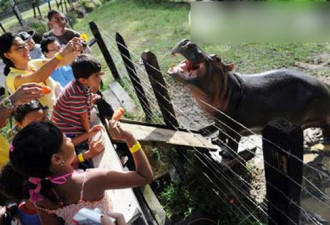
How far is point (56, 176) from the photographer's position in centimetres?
178

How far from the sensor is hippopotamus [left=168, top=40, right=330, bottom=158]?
11.3ft

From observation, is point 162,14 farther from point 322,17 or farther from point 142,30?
point 322,17

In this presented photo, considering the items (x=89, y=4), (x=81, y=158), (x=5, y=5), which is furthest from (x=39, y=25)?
(x=81, y=158)

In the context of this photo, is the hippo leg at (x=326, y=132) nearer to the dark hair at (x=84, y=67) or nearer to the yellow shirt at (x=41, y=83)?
the dark hair at (x=84, y=67)

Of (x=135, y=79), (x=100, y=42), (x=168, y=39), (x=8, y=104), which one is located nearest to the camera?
(x=8, y=104)

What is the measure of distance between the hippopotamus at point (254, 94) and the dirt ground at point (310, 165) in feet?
1.07

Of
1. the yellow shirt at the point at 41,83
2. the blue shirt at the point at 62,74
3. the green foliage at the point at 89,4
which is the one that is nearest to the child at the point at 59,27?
the blue shirt at the point at 62,74

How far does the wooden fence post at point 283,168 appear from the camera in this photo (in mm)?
1753

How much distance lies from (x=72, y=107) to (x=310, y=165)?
2831 millimetres

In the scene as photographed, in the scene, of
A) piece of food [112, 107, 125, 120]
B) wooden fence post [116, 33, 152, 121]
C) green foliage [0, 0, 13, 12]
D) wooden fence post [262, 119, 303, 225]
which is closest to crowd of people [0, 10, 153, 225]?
piece of food [112, 107, 125, 120]

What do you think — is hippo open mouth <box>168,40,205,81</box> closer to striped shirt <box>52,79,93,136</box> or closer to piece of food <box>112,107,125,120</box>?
striped shirt <box>52,79,93,136</box>

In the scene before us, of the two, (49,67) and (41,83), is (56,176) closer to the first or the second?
(49,67)

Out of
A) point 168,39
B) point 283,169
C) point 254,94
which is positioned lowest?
point 168,39

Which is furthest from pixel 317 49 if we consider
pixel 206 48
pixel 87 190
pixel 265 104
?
pixel 87 190
